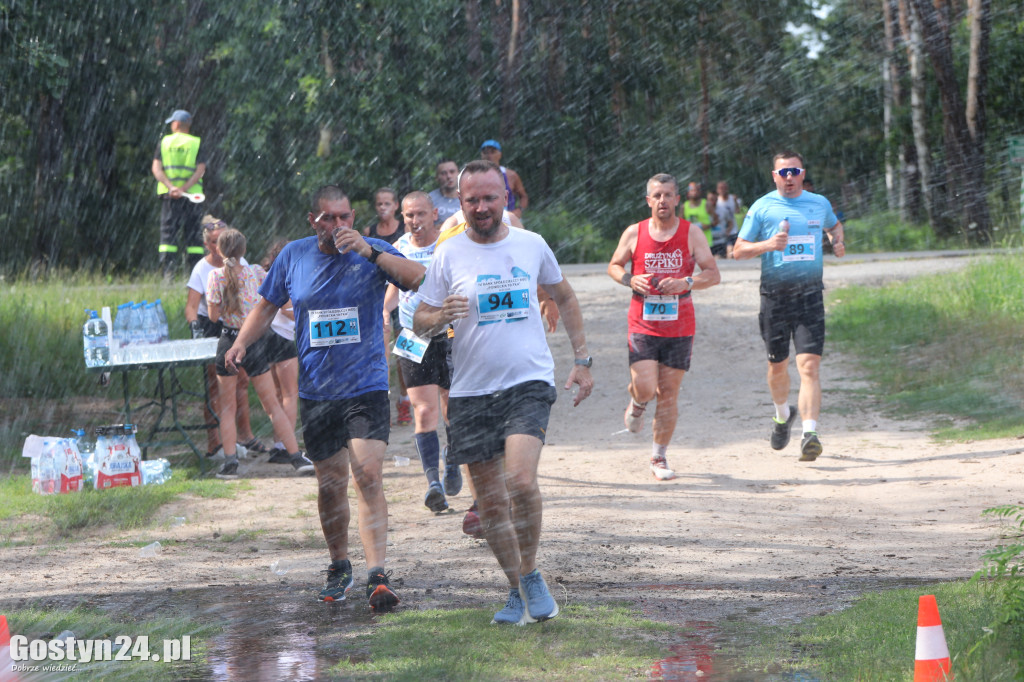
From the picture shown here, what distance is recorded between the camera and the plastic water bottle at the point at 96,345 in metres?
10.5

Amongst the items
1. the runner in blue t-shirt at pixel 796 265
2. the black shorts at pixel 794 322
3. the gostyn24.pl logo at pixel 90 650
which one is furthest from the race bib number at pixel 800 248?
the gostyn24.pl logo at pixel 90 650

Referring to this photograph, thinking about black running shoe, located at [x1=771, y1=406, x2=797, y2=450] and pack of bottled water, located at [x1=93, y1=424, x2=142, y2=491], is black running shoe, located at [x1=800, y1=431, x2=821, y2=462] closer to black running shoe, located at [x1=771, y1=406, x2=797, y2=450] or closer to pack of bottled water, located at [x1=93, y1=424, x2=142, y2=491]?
black running shoe, located at [x1=771, y1=406, x2=797, y2=450]

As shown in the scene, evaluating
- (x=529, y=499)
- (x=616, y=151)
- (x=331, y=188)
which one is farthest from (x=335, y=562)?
(x=616, y=151)

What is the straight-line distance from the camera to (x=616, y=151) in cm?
4841

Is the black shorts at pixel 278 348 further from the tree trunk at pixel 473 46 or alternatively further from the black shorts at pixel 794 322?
the tree trunk at pixel 473 46

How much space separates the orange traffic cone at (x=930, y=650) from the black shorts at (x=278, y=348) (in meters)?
7.27

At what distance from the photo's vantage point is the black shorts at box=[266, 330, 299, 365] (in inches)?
426

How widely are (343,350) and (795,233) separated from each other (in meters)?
4.72

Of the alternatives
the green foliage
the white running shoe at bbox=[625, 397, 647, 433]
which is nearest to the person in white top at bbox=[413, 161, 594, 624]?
the green foliage

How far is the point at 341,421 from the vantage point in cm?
645

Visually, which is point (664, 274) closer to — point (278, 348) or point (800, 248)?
point (800, 248)

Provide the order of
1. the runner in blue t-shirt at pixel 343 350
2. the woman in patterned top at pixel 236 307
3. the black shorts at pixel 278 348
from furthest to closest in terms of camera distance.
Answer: the black shorts at pixel 278 348 < the woman in patterned top at pixel 236 307 < the runner in blue t-shirt at pixel 343 350

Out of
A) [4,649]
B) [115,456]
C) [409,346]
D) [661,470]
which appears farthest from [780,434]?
[4,649]

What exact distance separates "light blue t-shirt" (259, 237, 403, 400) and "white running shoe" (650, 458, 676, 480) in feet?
12.7
